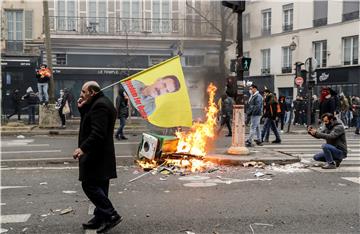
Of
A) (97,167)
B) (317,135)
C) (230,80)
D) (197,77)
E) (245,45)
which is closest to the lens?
(97,167)

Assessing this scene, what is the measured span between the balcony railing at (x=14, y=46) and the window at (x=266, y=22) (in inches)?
777

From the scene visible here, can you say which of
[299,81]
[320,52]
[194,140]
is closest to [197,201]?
[194,140]

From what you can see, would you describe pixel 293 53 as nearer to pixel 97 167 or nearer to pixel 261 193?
pixel 261 193

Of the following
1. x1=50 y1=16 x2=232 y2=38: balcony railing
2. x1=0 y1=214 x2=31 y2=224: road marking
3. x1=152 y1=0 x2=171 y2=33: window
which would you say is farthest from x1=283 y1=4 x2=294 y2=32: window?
x1=0 y1=214 x2=31 y2=224: road marking

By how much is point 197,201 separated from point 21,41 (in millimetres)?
23946

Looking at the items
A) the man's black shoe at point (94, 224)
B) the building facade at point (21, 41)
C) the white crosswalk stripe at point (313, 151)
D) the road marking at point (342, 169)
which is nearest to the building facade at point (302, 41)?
the white crosswalk stripe at point (313, 151)

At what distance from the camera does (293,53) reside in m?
34.2

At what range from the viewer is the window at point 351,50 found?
29.3 m

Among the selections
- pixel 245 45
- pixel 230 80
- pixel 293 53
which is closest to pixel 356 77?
Result: pixel 293 53

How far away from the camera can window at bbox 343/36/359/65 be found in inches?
1154

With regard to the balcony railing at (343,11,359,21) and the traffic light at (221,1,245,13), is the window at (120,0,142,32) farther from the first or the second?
the traffic light at (221,1,245,13)

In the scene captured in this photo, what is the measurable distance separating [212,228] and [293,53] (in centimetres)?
3076

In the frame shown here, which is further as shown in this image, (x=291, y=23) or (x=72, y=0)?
(x=291, y=23)

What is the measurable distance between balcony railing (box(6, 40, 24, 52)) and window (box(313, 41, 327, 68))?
798 inches
